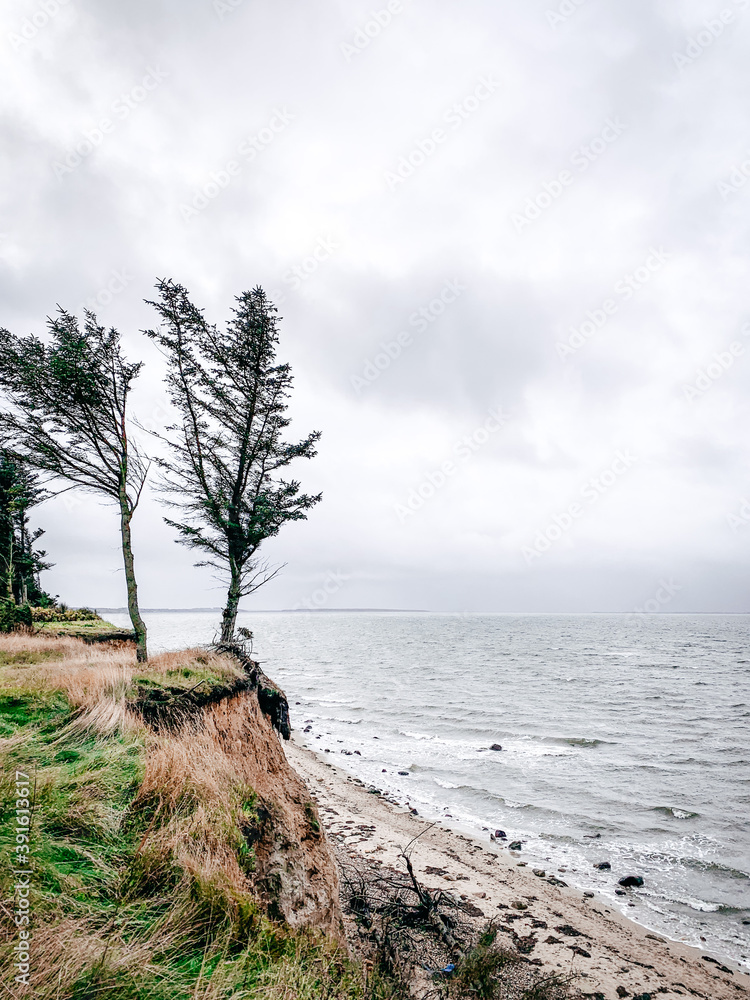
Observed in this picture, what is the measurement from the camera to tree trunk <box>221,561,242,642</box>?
12.9 metres

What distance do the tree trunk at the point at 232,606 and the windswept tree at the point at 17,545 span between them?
5.83 m

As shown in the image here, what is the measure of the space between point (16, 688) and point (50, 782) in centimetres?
335

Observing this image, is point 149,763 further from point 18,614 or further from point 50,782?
point 18,614

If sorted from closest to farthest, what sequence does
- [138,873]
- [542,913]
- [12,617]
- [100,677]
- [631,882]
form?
[138,873]
[100,677]
[542,913]
[631,882]
[12,617]

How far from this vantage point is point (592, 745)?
2375 cm

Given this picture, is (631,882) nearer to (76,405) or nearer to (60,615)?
(76,405)

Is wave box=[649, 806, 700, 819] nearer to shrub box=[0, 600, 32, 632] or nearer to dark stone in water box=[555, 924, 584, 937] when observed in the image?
dark stone in water box=[555, 924, 584, 937]

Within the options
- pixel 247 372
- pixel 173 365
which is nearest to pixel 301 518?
pixel 247 372

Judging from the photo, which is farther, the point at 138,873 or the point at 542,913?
the point at 542,913

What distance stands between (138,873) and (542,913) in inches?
419

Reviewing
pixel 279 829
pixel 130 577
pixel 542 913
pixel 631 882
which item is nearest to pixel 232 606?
pixel 130 577

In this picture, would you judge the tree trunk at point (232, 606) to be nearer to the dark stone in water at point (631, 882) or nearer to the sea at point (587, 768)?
the sea at point (587, 768)

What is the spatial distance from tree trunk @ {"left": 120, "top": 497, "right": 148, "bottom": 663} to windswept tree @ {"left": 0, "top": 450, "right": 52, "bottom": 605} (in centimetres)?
231

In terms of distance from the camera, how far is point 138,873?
4.07 metres
